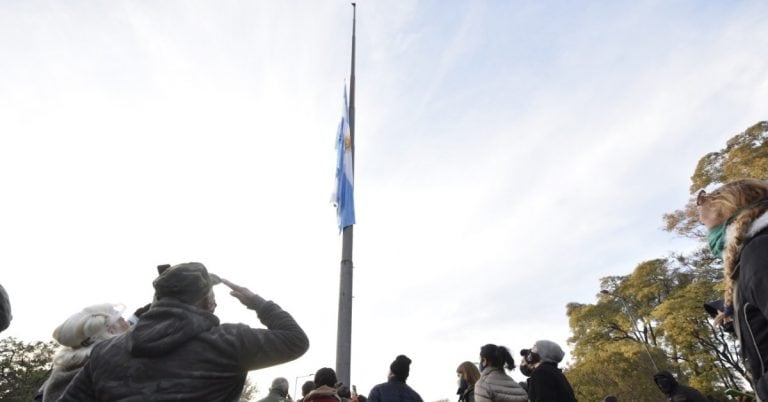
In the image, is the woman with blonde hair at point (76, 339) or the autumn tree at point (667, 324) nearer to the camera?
the woman with blonde hair at point (76, 339)

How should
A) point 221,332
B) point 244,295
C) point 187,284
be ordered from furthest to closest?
point 244,295
point 187,284
point 221,332

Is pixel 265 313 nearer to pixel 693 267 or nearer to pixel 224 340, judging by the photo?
pixel 224 340

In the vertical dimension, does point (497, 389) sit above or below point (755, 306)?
above

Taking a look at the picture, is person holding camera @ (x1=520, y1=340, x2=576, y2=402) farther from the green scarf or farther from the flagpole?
the green scarf

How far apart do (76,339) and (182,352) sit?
1366 mm

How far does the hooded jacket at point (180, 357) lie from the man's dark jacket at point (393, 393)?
10.5ft

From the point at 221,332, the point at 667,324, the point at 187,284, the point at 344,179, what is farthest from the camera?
the point at 667,324

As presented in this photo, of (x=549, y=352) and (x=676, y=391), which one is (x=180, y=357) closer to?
(x=549, y=352)

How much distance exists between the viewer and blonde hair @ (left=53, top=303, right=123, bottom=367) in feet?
8.75

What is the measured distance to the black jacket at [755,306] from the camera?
1.73 m

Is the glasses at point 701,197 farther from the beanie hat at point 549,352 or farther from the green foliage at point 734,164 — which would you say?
the green foliage at point 734,164

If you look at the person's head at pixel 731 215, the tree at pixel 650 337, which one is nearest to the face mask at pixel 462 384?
the person's head at pixel 731 215

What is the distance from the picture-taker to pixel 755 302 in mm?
1760

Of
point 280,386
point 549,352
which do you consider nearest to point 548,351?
point 549,352
